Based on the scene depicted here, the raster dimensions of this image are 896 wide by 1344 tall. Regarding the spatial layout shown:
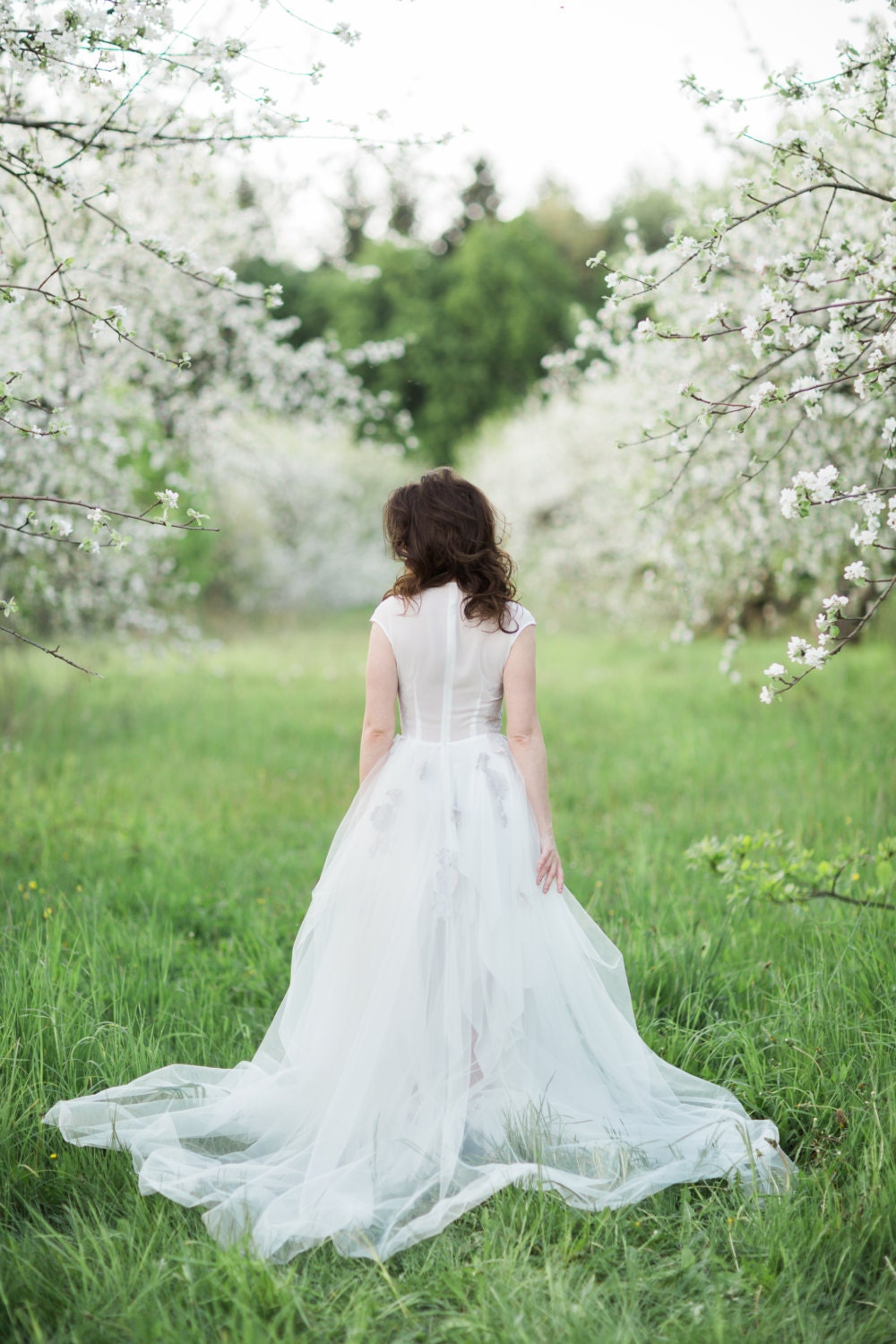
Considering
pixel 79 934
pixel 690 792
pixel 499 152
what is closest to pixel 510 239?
pixel 499 152

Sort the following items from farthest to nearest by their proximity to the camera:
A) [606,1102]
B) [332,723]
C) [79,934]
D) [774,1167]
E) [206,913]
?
[332,723], [206,913], [79,934], [606,1102], [774,1167]

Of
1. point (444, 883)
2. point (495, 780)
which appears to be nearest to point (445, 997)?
point (444, 883)

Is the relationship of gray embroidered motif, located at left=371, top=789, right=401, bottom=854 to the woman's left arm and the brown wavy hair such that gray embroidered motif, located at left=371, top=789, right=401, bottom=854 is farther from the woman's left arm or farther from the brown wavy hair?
the brown wavy hair

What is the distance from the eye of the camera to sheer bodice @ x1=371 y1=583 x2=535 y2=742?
3184 millimetres

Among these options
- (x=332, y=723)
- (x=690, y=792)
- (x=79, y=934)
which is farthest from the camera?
(x=332, y=723)

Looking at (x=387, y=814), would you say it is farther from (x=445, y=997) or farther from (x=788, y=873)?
(x=788, y=873)

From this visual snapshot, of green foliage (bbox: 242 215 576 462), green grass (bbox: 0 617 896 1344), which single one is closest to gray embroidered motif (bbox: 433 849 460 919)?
green grass (bbox: 0 617 896 1344)

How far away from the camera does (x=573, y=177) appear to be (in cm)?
4100

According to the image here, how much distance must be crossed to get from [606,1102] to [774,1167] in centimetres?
50

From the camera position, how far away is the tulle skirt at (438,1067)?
283 cm

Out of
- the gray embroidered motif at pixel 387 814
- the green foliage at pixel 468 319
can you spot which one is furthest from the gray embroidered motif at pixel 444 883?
the green foliage at pixel 468 319

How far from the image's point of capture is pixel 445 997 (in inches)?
121

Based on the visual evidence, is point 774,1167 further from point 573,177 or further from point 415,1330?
point 573,177

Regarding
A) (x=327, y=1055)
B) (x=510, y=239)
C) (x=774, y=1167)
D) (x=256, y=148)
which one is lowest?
(x=774, y=1167)
